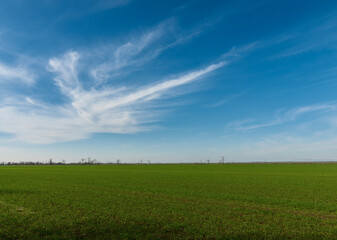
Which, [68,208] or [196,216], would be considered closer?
[196,216]

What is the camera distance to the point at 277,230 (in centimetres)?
1212

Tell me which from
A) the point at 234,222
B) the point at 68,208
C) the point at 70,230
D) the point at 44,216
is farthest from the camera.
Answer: the point at 68,208

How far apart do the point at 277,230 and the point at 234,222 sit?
2.31 metres

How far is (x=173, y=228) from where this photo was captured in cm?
1236

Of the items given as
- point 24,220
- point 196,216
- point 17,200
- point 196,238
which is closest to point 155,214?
point 196,216

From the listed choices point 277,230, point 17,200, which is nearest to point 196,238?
point 277,230

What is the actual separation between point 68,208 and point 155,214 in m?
6.85

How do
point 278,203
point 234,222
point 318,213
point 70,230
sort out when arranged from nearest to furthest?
point 70,230
point 234,222
point 318,213
point 278,203

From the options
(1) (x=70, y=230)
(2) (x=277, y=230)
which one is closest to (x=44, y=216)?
(1) (x=70, y=230)

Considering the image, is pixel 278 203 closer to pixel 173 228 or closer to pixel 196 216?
pixel 196 216

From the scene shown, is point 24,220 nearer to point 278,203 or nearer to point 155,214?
point 155,214

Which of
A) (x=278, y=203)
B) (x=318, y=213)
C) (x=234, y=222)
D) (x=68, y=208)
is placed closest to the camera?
(x=234, y=222)

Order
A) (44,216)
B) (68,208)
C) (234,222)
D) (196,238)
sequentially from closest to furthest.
Result: (196,238) < (234,222) < (44,216) < (68,208)

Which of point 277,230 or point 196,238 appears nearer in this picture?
point 196,238
